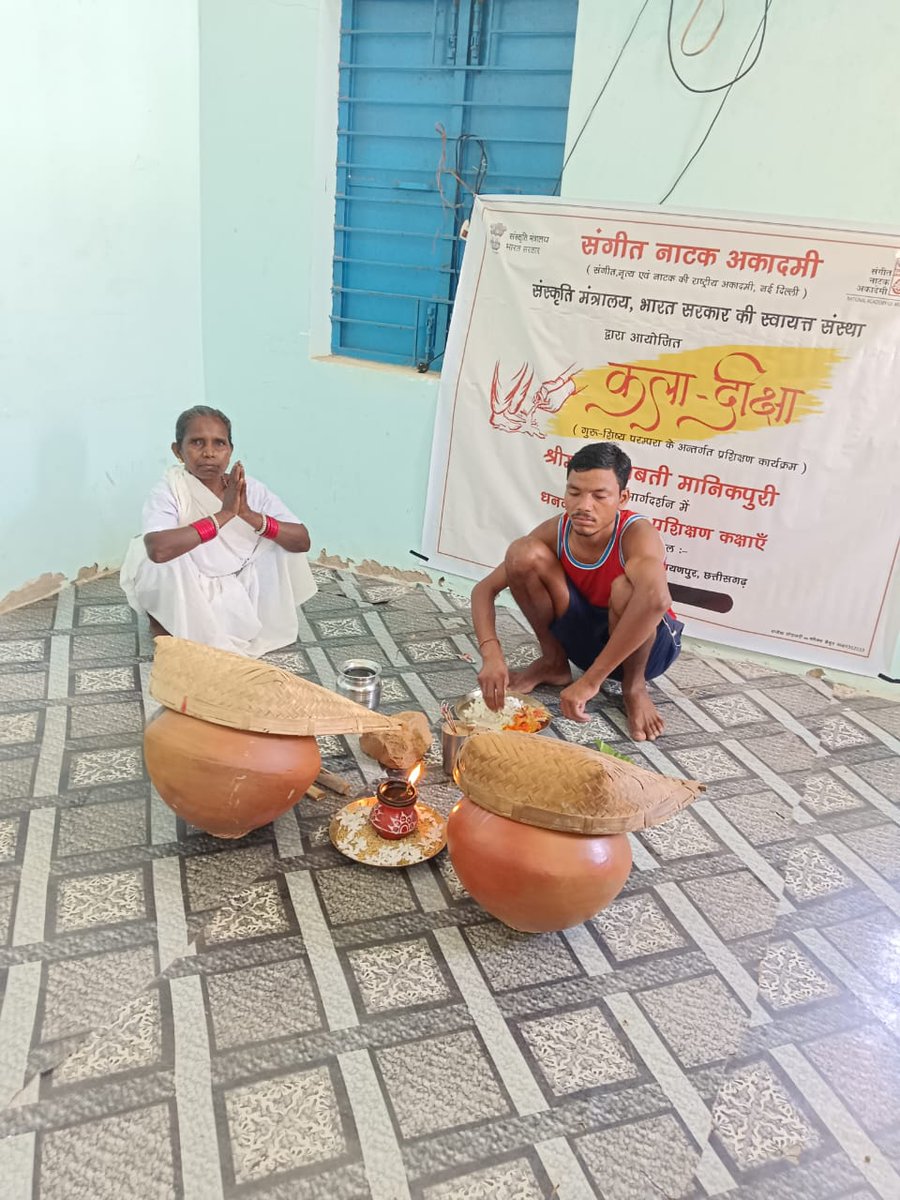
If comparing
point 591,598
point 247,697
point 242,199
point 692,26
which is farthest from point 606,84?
point 247,697

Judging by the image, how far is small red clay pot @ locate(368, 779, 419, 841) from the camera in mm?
1987

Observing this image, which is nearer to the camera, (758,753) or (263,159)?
(758,753)

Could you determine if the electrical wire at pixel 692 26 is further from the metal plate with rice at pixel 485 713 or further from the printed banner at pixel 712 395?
the metal plate with rice at pixel 485 713

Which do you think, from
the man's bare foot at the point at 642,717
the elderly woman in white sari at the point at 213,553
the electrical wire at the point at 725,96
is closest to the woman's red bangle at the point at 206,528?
the elderly woman in white sari at the point at 213,553

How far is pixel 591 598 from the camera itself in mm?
2719

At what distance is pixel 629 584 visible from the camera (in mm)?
2533

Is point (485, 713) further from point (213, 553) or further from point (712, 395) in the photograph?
point (712, 395)

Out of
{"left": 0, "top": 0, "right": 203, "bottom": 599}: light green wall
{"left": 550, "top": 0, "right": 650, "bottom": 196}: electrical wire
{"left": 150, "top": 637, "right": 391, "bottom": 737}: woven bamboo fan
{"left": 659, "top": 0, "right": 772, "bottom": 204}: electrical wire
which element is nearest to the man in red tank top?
{"left": 150, "top": 637, "right": 391, "bottom": 737}: woven bamboo fan

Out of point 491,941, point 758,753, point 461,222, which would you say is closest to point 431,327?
point 461,222

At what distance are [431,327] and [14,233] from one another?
57.8 inches

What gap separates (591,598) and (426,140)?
189 centimetres

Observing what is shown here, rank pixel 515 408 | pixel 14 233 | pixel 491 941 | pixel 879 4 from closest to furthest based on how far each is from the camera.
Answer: pixel 491 941, pixel 879 4, pixel 14 233, pixel 515 408

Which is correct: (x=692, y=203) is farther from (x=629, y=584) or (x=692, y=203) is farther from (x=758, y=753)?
(x=758, y=753)

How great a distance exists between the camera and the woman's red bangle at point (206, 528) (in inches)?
108
